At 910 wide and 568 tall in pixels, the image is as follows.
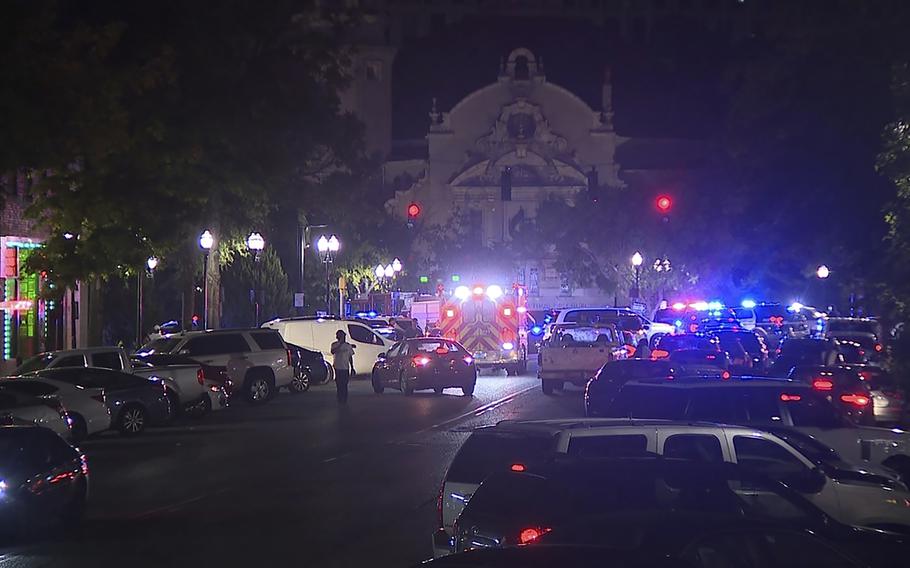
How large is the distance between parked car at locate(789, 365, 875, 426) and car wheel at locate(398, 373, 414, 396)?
14.2 meters

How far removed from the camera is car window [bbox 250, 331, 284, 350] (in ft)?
112

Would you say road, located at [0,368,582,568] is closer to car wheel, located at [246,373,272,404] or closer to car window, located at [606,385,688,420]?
car wheel, located at [246,373,272,404]

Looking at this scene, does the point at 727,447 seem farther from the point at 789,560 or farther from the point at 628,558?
the point at 628,558

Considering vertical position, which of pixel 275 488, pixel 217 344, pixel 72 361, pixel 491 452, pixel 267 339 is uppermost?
pixel 267 339

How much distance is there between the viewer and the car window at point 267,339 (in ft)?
112

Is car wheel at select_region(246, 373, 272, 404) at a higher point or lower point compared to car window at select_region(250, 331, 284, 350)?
lower

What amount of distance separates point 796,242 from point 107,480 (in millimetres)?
27470

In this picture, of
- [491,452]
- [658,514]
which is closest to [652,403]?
[491,452]

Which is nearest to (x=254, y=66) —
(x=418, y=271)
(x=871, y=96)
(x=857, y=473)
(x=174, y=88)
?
(x=174, y=88)

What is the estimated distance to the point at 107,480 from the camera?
62.1 ft

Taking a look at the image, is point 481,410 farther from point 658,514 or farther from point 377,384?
point 658,514

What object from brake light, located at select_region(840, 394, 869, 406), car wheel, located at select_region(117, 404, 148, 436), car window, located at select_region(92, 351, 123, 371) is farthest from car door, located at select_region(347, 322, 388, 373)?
brake light, located at select_region(840, 394, 869, 406)

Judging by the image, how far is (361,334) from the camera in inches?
1658

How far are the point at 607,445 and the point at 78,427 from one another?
1594 centimetres
